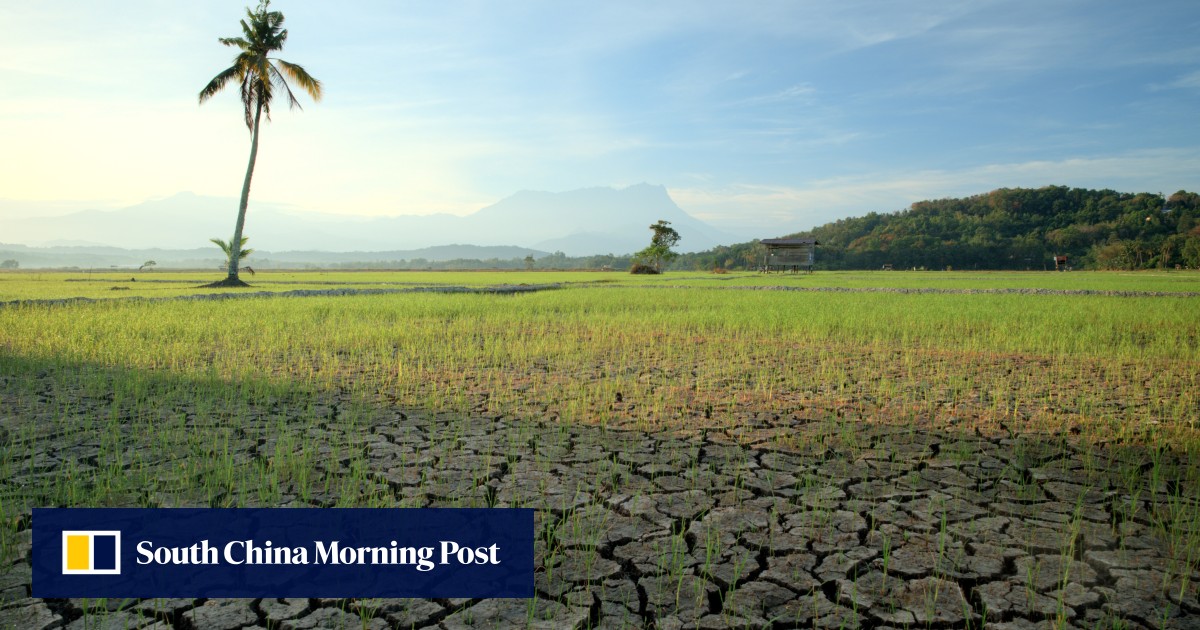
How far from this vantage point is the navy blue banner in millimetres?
2764

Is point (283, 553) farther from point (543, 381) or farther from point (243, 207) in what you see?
point (243, 207)

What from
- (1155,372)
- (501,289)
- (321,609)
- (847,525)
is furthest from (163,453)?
(501,289)

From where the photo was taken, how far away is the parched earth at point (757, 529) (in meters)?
2.56

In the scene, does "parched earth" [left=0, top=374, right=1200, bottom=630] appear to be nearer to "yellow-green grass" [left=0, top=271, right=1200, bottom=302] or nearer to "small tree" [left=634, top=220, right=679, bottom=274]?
"yellow-green grass" [left=0, top=271, right=1200, bottom=302]

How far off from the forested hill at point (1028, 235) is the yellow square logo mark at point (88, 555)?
65323mm

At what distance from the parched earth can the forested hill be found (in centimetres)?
6121

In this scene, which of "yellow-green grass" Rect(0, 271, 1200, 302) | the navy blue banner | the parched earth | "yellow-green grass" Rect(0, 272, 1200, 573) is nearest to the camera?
the parched earth

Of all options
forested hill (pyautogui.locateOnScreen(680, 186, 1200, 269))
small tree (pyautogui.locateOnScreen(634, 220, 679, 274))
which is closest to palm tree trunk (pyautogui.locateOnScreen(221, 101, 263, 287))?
small tree (pyautogui.locateOnScreen(634, 220, 679, 274))

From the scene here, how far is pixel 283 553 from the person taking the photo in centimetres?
305

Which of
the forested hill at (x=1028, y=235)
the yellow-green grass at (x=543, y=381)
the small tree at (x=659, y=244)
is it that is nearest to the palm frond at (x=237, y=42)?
the yellow-green grass at (x=543, y=381)

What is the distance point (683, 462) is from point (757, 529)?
3.60 ft

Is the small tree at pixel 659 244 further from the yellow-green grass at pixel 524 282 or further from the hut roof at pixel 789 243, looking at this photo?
the yellow-green grass at pixel 524 282

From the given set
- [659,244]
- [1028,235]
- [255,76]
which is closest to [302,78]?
[255,76]

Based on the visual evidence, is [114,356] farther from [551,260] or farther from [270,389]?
[551,260]
